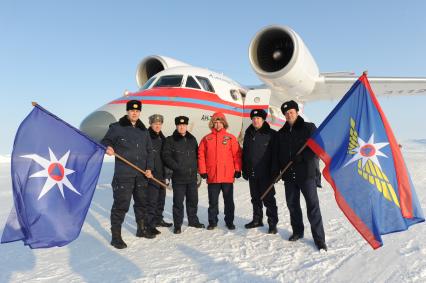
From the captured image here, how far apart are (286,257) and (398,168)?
144 cm

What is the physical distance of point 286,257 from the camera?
3.28m

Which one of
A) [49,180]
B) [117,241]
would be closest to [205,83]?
[117,241]

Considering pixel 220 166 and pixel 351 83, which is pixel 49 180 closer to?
pixel 220 166

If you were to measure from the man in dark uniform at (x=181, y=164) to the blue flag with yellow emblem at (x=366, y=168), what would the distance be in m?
1.90

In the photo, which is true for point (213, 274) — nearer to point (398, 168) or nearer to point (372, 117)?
point (398, 168)

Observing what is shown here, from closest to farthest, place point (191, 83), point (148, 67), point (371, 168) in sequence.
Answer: point (371, 168), point (191, 83), point (148, 67)

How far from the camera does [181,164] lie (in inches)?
178

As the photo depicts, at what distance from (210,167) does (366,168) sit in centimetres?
223

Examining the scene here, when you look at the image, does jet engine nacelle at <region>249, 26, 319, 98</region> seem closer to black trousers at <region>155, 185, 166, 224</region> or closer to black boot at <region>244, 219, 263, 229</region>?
black boot at <region>244, 219, 263, 229</region>

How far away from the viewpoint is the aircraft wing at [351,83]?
9.16 metres

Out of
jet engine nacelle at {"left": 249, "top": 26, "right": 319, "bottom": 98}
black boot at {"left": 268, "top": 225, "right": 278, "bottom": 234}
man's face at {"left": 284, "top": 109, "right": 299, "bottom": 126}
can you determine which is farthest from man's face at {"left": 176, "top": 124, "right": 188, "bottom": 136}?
jet engine nacelle at {"left": 249, "top": 26, "right": 319, "bottom": 98}

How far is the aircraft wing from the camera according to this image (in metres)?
9.16

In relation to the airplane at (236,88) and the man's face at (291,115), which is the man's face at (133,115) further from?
the airplane at (236,88)

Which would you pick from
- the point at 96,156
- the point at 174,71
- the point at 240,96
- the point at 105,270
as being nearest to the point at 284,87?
the point at 240,96
